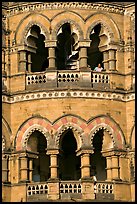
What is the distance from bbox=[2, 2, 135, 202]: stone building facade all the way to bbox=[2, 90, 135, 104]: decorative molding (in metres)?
0.03

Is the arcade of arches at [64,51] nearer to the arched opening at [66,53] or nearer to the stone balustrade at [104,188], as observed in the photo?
the arched opening at [66,53]

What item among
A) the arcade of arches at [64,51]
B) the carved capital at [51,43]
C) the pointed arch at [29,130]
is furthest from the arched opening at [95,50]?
the pointed arch at [29,130]

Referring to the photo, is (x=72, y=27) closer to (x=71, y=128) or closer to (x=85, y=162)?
(x=71, y=128)

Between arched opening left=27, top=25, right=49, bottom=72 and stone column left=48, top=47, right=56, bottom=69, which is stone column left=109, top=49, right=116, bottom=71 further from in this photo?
arched opening left=27, top=25, right=49, bottom=72

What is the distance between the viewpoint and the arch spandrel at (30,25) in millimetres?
29234

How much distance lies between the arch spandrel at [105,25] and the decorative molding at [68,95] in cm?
201

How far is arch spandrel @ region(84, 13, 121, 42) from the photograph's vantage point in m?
29.2

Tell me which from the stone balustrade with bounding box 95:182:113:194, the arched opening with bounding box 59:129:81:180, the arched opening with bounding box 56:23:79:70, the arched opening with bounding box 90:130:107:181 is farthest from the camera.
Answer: the arched opening with bounding box 56:23:79:70

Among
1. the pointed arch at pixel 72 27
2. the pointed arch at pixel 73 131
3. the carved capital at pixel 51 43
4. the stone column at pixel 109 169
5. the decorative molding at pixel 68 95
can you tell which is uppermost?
the pointed arch at pixel 72 27

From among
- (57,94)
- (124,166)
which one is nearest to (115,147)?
(124,166)

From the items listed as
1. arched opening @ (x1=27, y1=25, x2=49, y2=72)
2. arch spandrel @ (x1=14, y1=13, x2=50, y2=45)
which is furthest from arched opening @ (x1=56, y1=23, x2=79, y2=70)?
arch spandrel @ (x1=14, y1=13, x2=50, y2=45)

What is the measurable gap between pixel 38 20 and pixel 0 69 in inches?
84.6

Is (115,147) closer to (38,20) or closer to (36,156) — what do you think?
(36,156)

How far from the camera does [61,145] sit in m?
29.0
